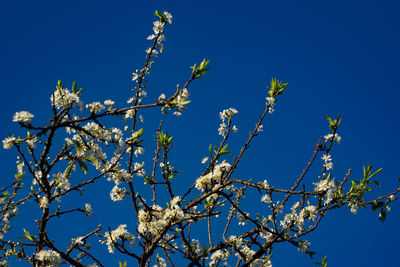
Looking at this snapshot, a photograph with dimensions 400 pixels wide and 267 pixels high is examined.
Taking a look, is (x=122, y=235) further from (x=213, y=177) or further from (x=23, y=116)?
(x=23, y=116)

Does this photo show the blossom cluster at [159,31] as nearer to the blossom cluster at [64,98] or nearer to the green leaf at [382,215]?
the blossom cluster at [64,98]

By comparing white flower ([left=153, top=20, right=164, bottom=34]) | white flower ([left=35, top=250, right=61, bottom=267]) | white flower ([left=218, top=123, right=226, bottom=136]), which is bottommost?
white flower ([left=35, top=250, right=61, bottom=267])

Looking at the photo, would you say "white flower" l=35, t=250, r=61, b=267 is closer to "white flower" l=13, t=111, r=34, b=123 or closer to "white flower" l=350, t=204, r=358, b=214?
"white flower" l=13, t=111, r=34, b=123

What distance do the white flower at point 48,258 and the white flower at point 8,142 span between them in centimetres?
129

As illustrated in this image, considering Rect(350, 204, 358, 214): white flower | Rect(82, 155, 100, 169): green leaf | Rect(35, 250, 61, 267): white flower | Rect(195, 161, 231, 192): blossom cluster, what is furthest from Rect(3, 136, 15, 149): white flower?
Rect(350, 204, 358, 214): white flower

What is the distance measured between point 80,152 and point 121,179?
81 centimetres

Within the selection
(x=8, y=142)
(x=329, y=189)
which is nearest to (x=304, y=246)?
(x=329, y=189)

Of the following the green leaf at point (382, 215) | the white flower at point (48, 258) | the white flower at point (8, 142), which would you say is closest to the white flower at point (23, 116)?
the white flower at point (8, 142)

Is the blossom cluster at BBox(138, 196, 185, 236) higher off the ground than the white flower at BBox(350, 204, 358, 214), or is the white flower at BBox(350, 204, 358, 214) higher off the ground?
the blossom cluster at BBox(138, 196, 185, 236)

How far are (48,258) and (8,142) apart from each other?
144 centimetres

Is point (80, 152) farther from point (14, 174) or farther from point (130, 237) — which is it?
point (130, 237)

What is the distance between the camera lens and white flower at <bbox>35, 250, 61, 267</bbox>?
359 centimetres

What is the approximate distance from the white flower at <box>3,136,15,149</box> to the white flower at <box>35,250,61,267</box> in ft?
4.22

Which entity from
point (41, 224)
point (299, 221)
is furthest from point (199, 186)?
point (41, 224)
